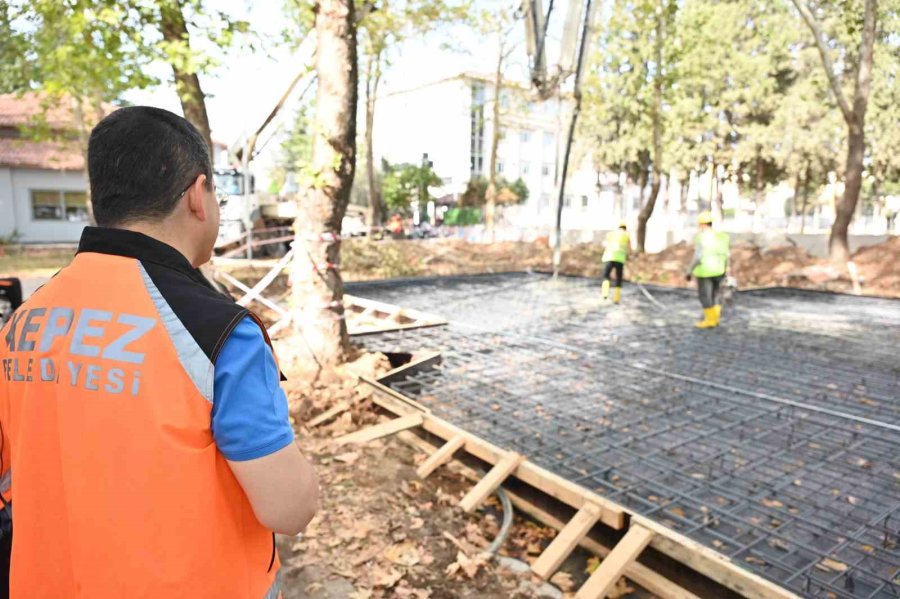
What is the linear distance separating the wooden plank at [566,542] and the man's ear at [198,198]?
8.33 feet

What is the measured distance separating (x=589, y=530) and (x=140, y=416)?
292 centimetres

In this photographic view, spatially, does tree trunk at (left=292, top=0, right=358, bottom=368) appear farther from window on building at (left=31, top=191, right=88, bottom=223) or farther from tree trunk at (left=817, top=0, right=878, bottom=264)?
window on building at (left=31, top=191, right=88, bottom=223)

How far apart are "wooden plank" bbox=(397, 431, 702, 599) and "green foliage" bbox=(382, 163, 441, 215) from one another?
3618 cm

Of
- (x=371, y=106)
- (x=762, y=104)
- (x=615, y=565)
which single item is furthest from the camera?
(x=762, y=104)

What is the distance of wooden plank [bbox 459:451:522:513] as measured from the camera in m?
3.71

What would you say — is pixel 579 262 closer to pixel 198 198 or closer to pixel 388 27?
pixel 388 27

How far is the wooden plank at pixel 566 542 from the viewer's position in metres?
3.09

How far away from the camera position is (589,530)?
3461 millimetres

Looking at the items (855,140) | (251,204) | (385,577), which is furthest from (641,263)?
(385,577)

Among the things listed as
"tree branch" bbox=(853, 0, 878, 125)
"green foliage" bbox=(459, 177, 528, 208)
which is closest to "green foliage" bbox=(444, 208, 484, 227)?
"green foliage" bbox=(459, 177, 528, 208)

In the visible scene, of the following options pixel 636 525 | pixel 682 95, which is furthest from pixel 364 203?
pixel 636 525

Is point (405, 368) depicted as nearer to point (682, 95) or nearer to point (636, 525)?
point (636, 525)

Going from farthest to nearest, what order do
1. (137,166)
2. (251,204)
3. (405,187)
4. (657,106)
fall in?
(405,187) → (251,204) → (657,106) → (137,166)

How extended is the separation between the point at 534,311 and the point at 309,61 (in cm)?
511
